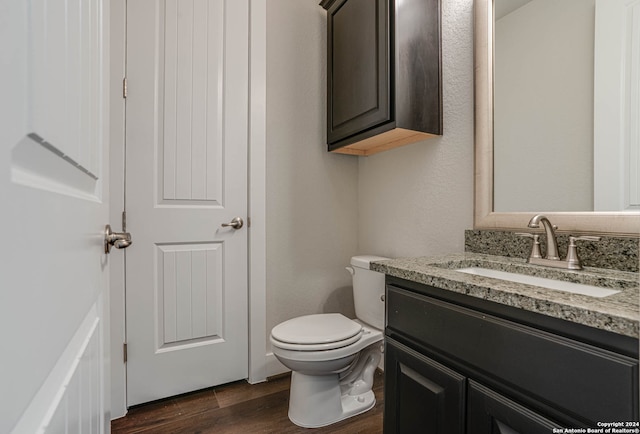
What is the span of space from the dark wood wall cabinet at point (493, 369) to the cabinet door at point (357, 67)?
90cm

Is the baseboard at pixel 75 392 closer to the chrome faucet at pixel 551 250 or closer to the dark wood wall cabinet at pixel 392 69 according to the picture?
the chrome faucet at pixel 551 250

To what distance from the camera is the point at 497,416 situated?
73cm

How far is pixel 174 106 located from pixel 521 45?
1.62 m

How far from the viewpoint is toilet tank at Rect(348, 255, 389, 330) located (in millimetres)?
1704

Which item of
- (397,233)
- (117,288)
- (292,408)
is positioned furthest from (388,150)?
(117,288)

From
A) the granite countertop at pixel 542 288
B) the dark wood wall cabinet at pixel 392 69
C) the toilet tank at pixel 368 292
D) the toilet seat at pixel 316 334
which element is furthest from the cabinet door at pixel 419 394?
the dark wood wall cabinet at pixel 392 69

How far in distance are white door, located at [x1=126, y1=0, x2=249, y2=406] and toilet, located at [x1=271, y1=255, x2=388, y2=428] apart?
484 mm

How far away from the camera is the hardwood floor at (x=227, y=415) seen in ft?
4.74

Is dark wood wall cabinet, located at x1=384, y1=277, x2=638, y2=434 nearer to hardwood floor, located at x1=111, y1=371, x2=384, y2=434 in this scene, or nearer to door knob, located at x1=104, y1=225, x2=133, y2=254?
hardwood floor, located at x1=111, y1=371, x2=384, y2=434

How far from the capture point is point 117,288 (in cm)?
154

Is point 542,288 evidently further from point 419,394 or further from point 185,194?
point 185,194

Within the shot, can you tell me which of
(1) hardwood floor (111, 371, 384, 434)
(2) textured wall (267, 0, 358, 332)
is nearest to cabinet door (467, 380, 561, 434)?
(1) hardwood floor (111, 371, 384, 434)

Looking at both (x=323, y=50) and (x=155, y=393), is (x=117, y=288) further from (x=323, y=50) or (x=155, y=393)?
(x=323, y=50)

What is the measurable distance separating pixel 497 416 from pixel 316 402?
37.9 inches
